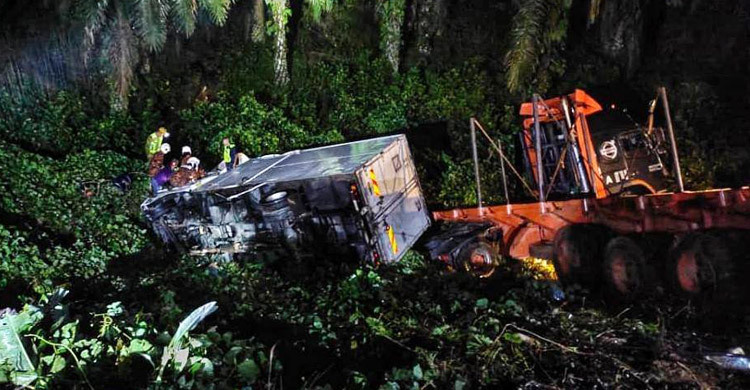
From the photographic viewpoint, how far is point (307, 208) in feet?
26.3

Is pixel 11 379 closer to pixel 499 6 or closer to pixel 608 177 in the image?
pixel 608 177

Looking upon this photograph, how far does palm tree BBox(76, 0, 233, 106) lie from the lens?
10.9 meters

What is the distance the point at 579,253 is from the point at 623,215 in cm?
88

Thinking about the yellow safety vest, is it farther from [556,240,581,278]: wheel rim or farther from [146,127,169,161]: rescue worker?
[556,240,581,278]: wheel rim

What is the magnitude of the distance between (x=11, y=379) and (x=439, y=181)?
9.34 meters

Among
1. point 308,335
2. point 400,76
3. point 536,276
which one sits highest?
point 400,76

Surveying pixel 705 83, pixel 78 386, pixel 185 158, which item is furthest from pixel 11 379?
pixel 705 83

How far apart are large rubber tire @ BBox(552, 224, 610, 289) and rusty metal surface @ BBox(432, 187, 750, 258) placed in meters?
0.14

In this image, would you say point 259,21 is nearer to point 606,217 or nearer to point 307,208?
point 307,208

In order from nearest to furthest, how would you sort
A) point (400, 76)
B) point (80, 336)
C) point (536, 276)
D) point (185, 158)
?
1. point (80, 336)
2. point (536, 276)
3. point (185, 158)
4. point (400, 76)

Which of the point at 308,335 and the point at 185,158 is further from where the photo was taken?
the point at 185,158

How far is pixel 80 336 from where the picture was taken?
15.3 ft

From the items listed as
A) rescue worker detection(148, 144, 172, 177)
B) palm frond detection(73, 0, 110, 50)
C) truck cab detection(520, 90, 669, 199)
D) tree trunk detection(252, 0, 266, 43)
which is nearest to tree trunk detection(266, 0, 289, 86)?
tree trunk detection(252, 0, 266, 43)

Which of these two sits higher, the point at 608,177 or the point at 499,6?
the point at 499,6
